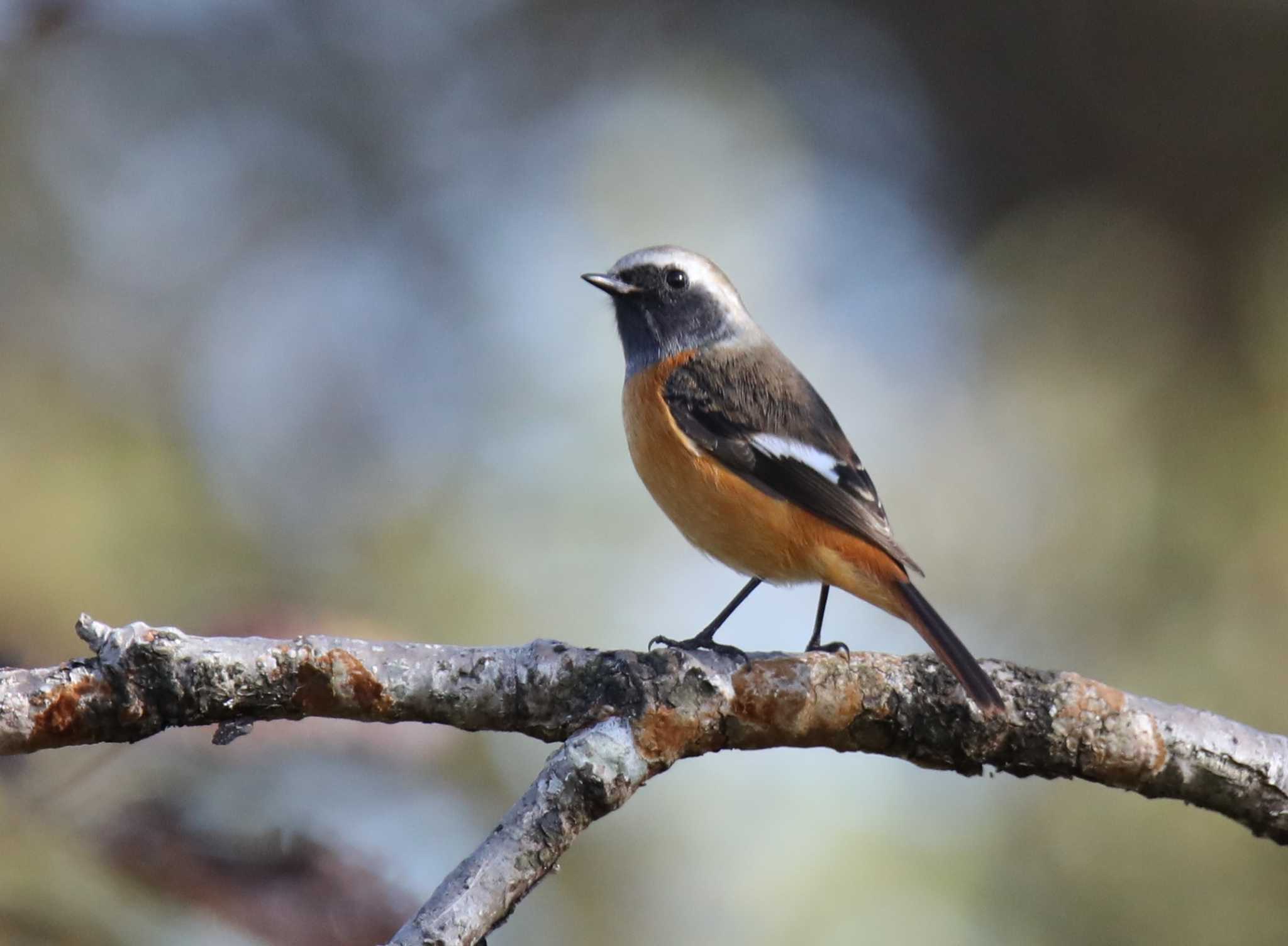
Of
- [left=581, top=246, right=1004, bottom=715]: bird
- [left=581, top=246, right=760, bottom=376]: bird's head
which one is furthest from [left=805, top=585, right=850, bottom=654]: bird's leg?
[left=581, top=246, right=760, bottom=376]: bird's head

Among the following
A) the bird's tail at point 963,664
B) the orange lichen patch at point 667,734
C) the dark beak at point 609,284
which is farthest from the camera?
the dark beak at point 609,284

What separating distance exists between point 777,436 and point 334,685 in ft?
6.66

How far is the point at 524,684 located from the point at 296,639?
1.51ft

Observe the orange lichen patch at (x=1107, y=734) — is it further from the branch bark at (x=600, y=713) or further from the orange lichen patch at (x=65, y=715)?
the orange lichen patch at (x=65, y=715)

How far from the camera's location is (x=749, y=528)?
12.1 feet

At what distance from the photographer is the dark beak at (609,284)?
447 centimetres

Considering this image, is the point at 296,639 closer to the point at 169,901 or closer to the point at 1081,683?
the point at 169,901

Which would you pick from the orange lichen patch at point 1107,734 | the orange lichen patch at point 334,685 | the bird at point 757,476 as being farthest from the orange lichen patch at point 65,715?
the orange lichen patch at point 1107,734

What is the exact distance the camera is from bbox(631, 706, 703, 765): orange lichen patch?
2.43 meters

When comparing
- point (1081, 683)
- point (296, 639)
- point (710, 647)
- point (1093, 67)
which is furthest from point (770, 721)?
point (1093, 67)

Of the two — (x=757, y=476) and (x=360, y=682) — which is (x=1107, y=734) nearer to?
(x=757, y=476)

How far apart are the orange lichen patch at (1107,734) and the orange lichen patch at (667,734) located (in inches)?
36.9

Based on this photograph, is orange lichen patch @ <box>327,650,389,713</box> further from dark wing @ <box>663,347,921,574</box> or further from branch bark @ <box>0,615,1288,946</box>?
dark wing @ <box>663,347,921,574</box>

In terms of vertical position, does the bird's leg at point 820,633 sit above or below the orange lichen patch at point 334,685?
above
